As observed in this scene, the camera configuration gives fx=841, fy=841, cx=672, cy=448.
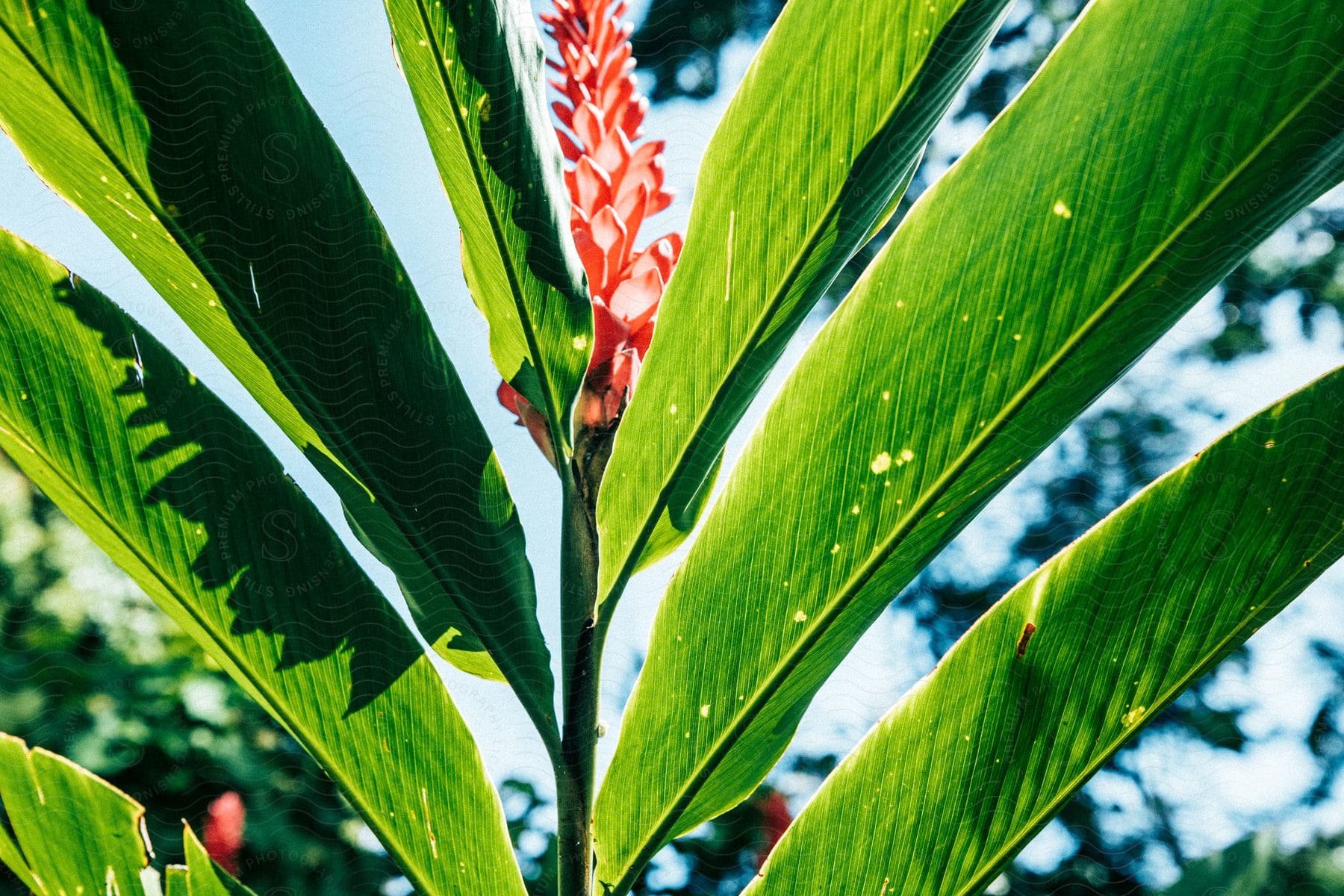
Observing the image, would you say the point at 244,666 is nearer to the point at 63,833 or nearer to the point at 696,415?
the point at 63,833

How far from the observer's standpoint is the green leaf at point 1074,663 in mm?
437

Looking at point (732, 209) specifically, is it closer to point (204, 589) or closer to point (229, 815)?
point (204, 589)

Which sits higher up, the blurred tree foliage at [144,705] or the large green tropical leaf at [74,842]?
the blurred tree foliage at [144,705]

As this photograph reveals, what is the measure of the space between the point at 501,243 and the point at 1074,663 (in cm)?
39

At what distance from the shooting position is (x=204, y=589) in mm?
434

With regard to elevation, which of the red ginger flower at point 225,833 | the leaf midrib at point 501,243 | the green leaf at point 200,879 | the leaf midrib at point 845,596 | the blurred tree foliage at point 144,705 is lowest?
the green leaf at point 200,879

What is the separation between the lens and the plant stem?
442mm

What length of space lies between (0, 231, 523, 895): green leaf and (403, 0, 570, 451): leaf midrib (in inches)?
5.5

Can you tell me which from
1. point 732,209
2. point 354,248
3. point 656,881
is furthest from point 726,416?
point 656,881

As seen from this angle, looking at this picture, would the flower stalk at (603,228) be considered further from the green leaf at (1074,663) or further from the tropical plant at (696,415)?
Result: the green leaf at (1074,663)

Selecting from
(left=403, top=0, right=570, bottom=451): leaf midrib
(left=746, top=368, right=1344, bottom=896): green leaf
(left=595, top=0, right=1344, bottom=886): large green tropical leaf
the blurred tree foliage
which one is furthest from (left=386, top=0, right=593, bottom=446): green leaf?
the blurred tree foliage

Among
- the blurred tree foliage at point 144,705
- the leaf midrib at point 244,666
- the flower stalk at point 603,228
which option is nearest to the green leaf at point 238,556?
the leaf midrib at point 244,666

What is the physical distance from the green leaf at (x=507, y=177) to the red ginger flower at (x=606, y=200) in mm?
26

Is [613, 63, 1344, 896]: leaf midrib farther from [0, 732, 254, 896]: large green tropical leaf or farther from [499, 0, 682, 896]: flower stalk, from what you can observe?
[0, 732, 254, 896]: large green tropical leaf
